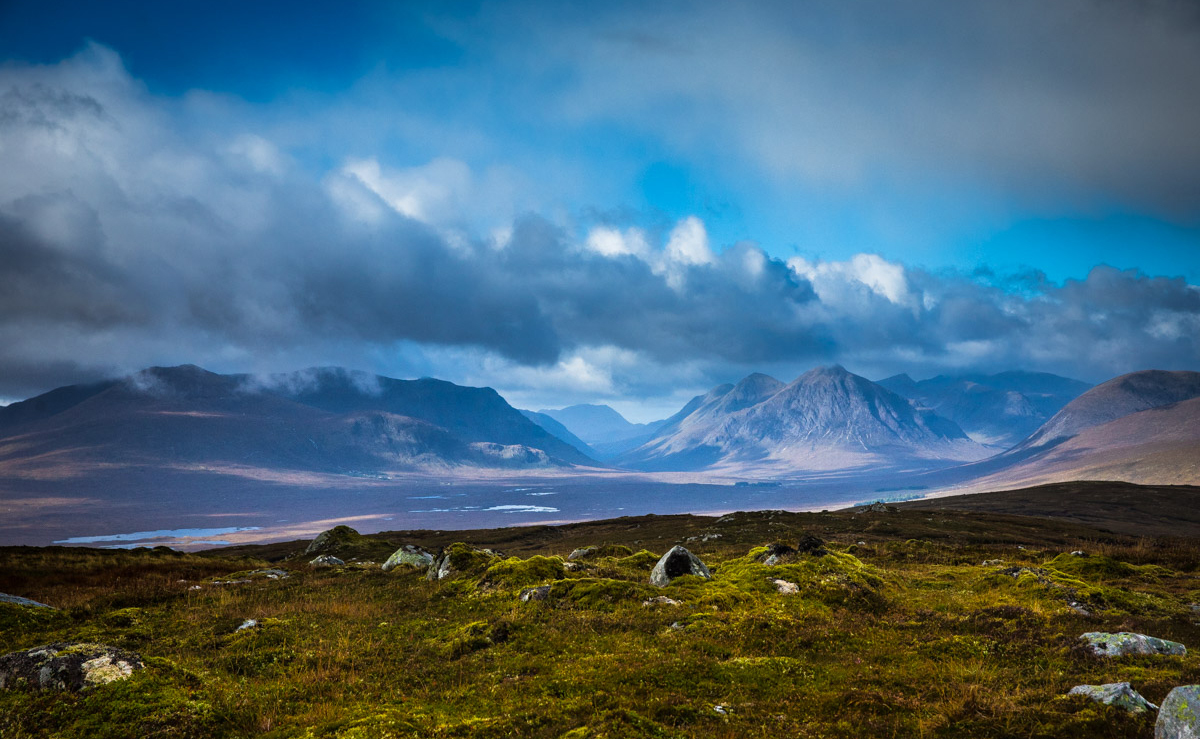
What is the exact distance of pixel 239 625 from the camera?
21656 mm

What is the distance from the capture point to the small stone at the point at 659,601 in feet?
77.7

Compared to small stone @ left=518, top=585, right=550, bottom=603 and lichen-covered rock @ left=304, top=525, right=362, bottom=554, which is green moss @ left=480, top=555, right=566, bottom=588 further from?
lichen-covered rock @ left=304, top=525, right=362, bottom=554

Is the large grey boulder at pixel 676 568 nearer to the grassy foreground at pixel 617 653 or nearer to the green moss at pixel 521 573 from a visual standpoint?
the grassy foreground at pixel 617 653

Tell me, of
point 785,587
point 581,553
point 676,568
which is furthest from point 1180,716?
point 581,553

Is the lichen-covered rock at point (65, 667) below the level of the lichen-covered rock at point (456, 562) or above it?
above

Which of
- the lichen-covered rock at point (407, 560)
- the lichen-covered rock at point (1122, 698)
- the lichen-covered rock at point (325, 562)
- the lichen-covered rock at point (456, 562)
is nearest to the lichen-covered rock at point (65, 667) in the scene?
the lichen-covered rock at point (456, 562)

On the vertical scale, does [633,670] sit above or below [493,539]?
above

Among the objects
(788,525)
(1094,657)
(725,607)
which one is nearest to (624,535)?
(788,525)

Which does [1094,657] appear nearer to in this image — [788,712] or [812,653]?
[812,653]

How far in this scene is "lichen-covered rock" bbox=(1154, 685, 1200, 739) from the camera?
33.4ft

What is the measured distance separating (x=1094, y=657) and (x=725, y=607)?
11319 millimetres

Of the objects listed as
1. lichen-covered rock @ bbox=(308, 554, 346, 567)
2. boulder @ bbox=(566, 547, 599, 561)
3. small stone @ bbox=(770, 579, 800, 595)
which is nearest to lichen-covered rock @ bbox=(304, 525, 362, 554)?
lichen-covered rock @ bbox=(308, 554, 346, 567)

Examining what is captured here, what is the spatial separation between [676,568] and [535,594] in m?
7.85

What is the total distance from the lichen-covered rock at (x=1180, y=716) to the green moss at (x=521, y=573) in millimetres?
20856
